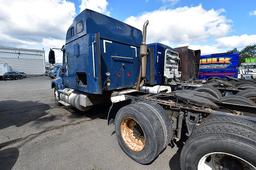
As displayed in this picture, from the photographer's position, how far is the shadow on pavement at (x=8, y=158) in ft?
8.66

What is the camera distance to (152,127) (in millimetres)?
2496

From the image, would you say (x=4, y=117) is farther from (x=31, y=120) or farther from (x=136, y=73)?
(x=136, y=73)

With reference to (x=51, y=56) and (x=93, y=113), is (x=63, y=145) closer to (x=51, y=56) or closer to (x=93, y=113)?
(x=93, y=113)

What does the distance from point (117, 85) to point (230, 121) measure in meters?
3.23

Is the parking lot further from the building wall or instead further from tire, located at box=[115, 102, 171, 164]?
the building wall

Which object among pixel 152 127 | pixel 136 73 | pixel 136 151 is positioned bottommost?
pixel 136 151

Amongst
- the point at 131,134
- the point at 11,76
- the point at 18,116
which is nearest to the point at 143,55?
the point at 131,134

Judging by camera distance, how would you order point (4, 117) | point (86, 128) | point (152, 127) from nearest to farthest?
1. point (152, 127)
2. point (86, 128)
3. point (4, 117)

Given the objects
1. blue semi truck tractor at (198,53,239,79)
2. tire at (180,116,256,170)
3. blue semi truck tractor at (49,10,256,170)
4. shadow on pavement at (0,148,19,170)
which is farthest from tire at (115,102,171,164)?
blue semi truck tractor at (198,53,239,79)

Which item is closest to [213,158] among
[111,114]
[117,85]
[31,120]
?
[111,114]

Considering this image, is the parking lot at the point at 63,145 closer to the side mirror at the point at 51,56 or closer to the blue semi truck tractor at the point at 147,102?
the blue semi truck tractor at the point at 147,102

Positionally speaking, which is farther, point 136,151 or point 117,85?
point 117,85

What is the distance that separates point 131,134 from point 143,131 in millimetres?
586

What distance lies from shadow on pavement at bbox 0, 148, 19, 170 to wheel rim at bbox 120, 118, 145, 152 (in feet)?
6.59
